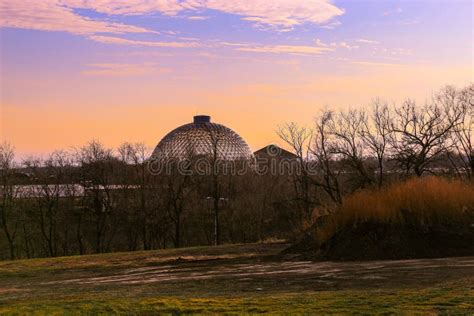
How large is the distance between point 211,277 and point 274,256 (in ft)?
17.7

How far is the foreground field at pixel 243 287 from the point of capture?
891 centimetres

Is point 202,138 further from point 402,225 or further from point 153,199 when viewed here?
point 402,225

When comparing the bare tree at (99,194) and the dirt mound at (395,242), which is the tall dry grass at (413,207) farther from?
the bare tree at (99,194)

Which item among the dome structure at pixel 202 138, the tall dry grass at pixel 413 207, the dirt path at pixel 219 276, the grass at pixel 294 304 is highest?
the dome structure at pixel 202 138

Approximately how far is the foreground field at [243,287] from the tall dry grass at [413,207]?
2.90 metres

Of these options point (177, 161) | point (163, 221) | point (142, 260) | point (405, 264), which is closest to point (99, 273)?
point (142, 260)

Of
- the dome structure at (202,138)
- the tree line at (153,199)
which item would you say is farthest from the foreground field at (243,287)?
the dome structure at (202,138)

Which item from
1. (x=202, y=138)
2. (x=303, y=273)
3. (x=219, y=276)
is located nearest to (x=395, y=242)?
(x=303, y=273)

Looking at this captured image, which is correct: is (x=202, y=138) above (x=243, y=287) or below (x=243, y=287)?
above

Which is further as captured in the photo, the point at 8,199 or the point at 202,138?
the point at 202,138

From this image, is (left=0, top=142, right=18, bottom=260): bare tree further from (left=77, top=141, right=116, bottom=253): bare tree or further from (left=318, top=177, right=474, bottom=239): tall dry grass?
(left=318, top=177, right=474, bottom=239): tall dry grass

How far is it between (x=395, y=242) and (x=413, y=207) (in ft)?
6.14

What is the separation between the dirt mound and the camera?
16.9 m

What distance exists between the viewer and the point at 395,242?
17.5m
